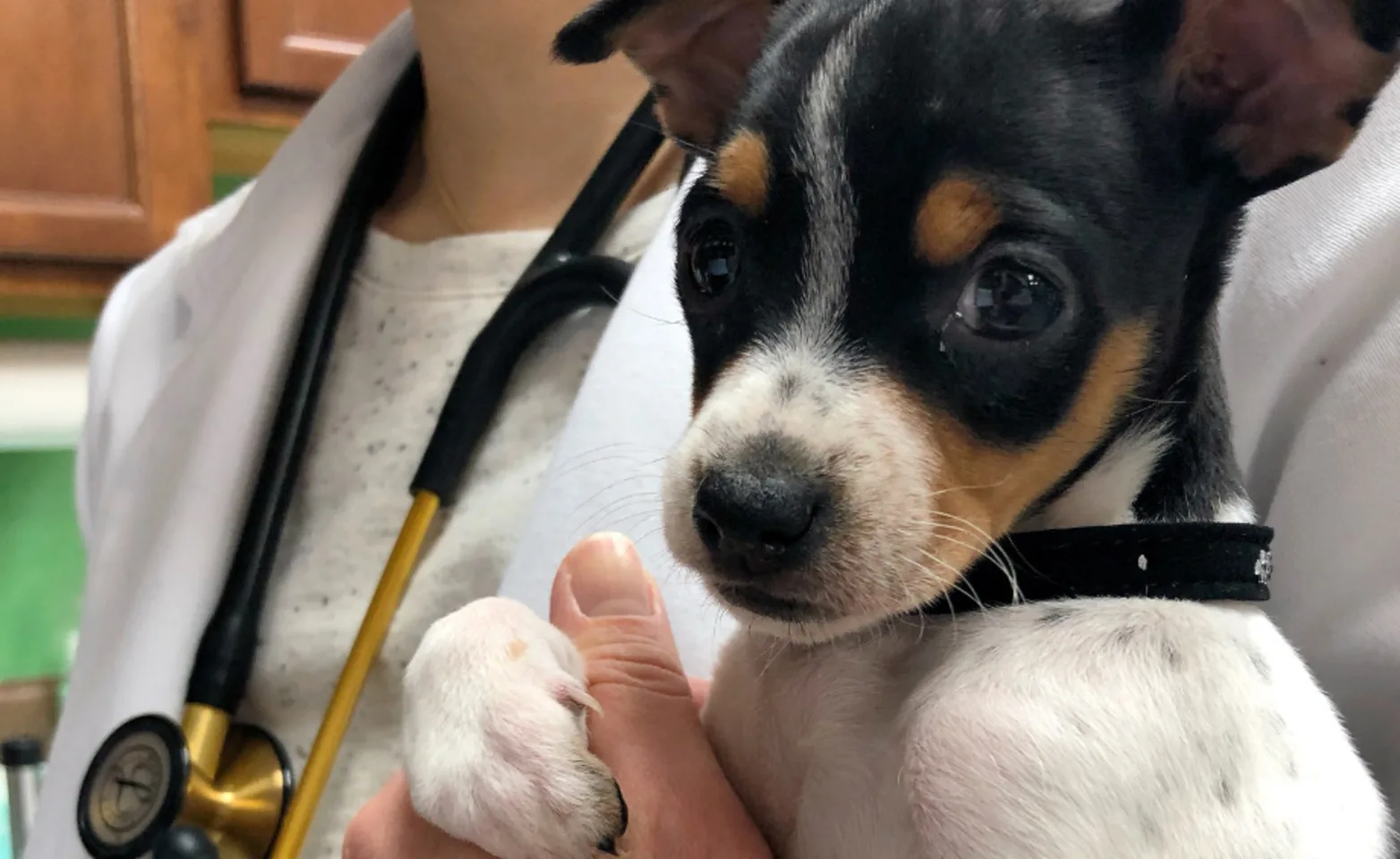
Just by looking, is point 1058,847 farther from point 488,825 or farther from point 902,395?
point 488,825

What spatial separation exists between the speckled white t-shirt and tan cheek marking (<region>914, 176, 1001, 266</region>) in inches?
43.9

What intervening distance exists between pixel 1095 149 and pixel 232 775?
1590 mm

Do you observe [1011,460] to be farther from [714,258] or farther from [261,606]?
[261,606]

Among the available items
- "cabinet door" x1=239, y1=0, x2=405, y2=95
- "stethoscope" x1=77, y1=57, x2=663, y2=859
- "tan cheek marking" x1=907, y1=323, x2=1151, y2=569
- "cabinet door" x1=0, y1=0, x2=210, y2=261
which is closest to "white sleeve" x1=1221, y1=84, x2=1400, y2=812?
"tan cheek marking" x1=907, y1=323, x2=1151, y2=569

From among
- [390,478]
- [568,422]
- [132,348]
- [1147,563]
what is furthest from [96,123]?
[1147,563]

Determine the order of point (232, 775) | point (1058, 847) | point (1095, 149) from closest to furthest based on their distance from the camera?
point (1058, 847)
point (1095, 149)
point (232, 775)

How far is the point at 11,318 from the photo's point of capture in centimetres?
370

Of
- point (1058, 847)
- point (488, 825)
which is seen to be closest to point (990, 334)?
point (1058, 847)

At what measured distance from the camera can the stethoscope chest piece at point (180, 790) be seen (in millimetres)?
1623

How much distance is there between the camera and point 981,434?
92 centimetres

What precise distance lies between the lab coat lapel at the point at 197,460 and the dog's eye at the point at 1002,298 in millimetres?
1483

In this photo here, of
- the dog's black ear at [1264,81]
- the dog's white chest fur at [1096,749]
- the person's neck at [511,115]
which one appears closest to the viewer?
the dog's white chest fur at [1096,749]

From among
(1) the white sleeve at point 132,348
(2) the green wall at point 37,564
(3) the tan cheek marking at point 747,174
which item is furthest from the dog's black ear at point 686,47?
(2) the green wall at point 37,564

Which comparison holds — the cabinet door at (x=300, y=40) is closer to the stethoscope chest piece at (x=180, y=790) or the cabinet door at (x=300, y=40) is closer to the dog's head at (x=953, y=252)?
the stethoscope chest piece at (x=180, y=790)
